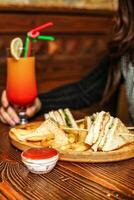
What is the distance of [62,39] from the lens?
2719 mm

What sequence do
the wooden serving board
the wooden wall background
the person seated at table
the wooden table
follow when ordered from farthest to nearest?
the wooden wall background, the person seated at table, the wooden serving board, the wooden table

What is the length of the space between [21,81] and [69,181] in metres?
0.74

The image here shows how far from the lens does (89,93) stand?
2301mm

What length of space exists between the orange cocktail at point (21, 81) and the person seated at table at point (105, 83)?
77mm

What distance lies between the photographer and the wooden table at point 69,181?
3.14 ft

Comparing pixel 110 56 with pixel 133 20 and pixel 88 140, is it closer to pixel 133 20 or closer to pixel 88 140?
pixel 133 20

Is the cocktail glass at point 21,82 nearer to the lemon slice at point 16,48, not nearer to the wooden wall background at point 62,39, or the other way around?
the lemon slice at point 16,48

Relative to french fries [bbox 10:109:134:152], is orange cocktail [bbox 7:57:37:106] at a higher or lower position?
higher

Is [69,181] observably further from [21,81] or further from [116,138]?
[21,81]

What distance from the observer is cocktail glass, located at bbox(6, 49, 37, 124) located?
5.44 feet

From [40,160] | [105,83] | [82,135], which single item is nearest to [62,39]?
[105,83]

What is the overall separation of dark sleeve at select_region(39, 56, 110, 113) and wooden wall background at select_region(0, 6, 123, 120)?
0.33ft

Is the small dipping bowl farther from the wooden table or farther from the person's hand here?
the person's hand

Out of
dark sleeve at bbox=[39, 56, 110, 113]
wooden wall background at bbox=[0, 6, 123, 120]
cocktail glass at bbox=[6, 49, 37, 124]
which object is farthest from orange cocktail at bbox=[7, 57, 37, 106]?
wooden wall background at bbox=[0, 6, 123, 120]
